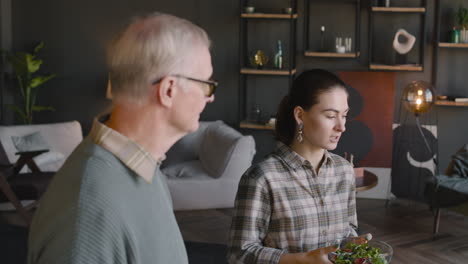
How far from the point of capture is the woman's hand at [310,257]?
1810mm

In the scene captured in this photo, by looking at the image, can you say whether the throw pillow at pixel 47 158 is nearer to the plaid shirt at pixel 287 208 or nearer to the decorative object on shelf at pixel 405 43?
the decorative object on shelf at pixel 405 43

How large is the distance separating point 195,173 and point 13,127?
79.5 inches

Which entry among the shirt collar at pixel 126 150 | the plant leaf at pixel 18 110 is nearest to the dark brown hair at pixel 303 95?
the shirt collar at pixel 126 150

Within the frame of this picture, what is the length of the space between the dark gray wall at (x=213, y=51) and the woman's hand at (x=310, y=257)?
200 inches

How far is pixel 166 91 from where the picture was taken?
118 cm

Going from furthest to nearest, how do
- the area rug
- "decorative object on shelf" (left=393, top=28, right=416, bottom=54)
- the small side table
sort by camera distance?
"decorative object on shelf" (left=393, top=28, right=416, bottom=54)
the small side table
the area rug

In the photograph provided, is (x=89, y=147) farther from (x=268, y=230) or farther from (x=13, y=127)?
(x=13, y=127)

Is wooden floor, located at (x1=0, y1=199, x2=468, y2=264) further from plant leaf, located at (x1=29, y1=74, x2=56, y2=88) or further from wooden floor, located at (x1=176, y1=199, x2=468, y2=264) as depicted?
plant leaf, located at (x1=29, y1=74, x2=56, y2=88)

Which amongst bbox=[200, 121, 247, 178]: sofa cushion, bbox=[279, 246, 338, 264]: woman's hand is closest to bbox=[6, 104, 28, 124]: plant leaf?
bbox=[200, 121, 247, 178]: sofa cushion

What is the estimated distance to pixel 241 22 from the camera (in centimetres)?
682

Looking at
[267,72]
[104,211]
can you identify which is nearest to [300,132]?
[104,211]

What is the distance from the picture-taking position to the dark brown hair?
86.6 inches

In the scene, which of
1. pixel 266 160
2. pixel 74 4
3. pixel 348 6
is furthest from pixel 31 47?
pixel 266 160

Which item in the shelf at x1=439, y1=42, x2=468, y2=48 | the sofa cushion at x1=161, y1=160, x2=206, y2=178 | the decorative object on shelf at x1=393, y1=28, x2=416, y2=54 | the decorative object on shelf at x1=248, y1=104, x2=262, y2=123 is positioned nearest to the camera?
the sofa cushion at x1=161, y1=160, x2=206, y2=178
